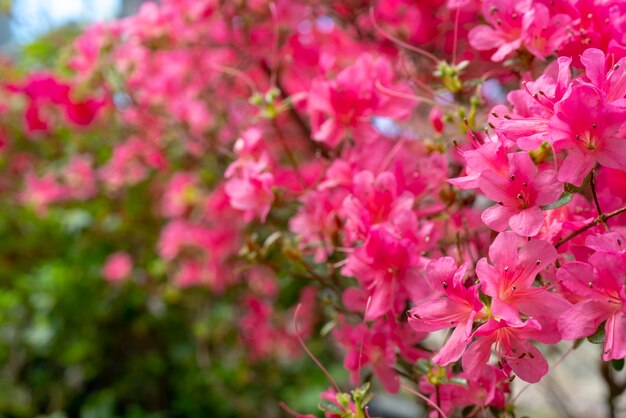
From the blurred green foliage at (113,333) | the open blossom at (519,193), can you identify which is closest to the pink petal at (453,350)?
the open blossom at (519,193)

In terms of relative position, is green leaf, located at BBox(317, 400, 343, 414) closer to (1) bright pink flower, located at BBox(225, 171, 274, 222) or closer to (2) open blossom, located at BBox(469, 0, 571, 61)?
(1) bright pink flower, located at BBox(225, 171, 274, 222)

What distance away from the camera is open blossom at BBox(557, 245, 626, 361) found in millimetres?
481

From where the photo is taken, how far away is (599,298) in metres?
0.50

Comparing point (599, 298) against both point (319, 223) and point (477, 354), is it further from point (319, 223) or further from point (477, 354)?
point (319, 223)

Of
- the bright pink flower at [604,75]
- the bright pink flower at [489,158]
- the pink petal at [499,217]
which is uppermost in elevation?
the bright pink flower at [604,75]

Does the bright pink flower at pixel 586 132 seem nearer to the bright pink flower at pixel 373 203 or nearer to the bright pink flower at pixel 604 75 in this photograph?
the bright pink flower at pixel 604 75

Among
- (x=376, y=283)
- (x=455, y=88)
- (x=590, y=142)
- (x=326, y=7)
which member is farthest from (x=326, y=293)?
(x=326, y=7)

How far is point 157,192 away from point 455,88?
1.44 metres

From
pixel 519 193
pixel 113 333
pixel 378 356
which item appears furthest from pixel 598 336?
pixel 113 333

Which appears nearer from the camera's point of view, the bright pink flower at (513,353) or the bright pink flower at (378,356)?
the bright pink flower at (513,353)

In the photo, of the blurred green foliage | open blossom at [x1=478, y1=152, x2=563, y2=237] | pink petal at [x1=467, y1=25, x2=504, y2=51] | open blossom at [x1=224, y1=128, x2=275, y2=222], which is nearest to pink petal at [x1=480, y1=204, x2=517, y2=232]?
open blossom at [x1=478, y1=152, x2=563, y2=237]

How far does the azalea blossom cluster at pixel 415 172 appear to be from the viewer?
518 mm

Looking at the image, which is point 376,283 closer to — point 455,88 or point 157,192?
point 455,88

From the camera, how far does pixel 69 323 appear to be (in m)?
1.96
